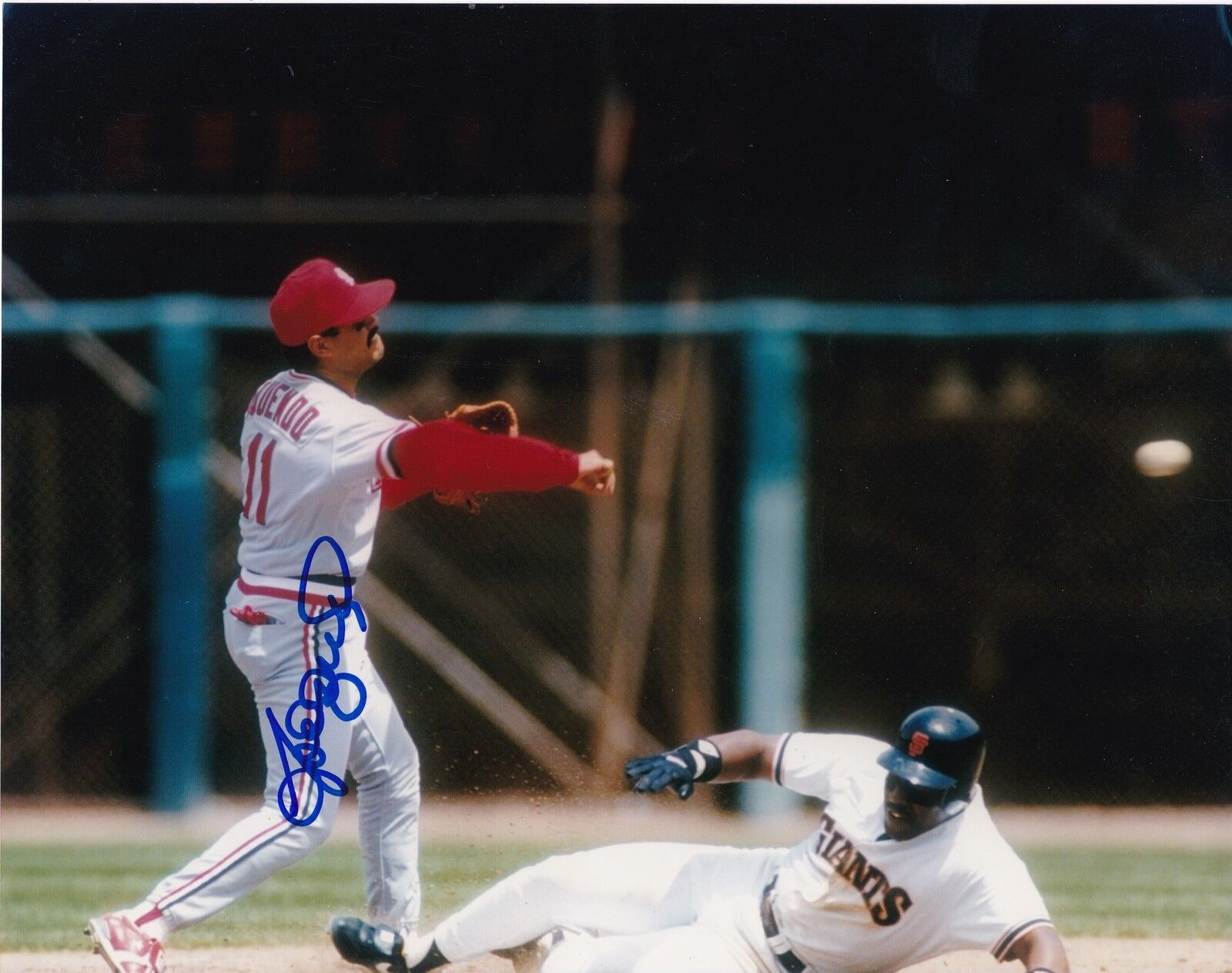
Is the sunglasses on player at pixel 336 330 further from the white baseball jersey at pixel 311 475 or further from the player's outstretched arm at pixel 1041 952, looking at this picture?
the player's outstretched arm at pixel 1041 952

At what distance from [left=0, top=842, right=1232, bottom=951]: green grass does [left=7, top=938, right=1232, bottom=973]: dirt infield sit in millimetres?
129

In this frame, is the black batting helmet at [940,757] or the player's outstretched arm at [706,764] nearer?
the black batting helmet at [940,757]

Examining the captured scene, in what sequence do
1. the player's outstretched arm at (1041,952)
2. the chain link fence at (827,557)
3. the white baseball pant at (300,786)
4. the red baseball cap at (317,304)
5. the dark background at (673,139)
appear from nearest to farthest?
the player's outstretched arm at (1041,952)
the white baseball pant at (300,786)
the red baseball cap at (317,304)
the dark background at (673,139)
the chain link fence at (827,557)

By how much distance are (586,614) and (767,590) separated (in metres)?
0.94

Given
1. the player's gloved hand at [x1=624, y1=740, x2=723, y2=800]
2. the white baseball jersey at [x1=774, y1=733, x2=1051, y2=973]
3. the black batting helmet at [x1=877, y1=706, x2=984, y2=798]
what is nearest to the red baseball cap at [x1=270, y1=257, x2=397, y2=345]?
the player's gloved hand at [x1=624, y1=740, x2=723, y2=800]

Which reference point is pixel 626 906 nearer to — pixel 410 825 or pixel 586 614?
pixel 410 825

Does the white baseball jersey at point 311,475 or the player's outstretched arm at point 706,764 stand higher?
the white baseball jersey at point 311,475

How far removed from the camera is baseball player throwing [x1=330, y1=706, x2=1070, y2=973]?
2734 mm

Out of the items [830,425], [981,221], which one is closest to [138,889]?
[830,425]

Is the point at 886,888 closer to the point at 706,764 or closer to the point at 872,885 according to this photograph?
the point at 872,885

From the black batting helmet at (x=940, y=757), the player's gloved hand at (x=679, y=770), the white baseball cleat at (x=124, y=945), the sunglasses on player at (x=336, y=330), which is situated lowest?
the white baseball cleat at (x=124, y=945)

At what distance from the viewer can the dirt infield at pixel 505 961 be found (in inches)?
144

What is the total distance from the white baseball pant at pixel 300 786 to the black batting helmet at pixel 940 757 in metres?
1.26
